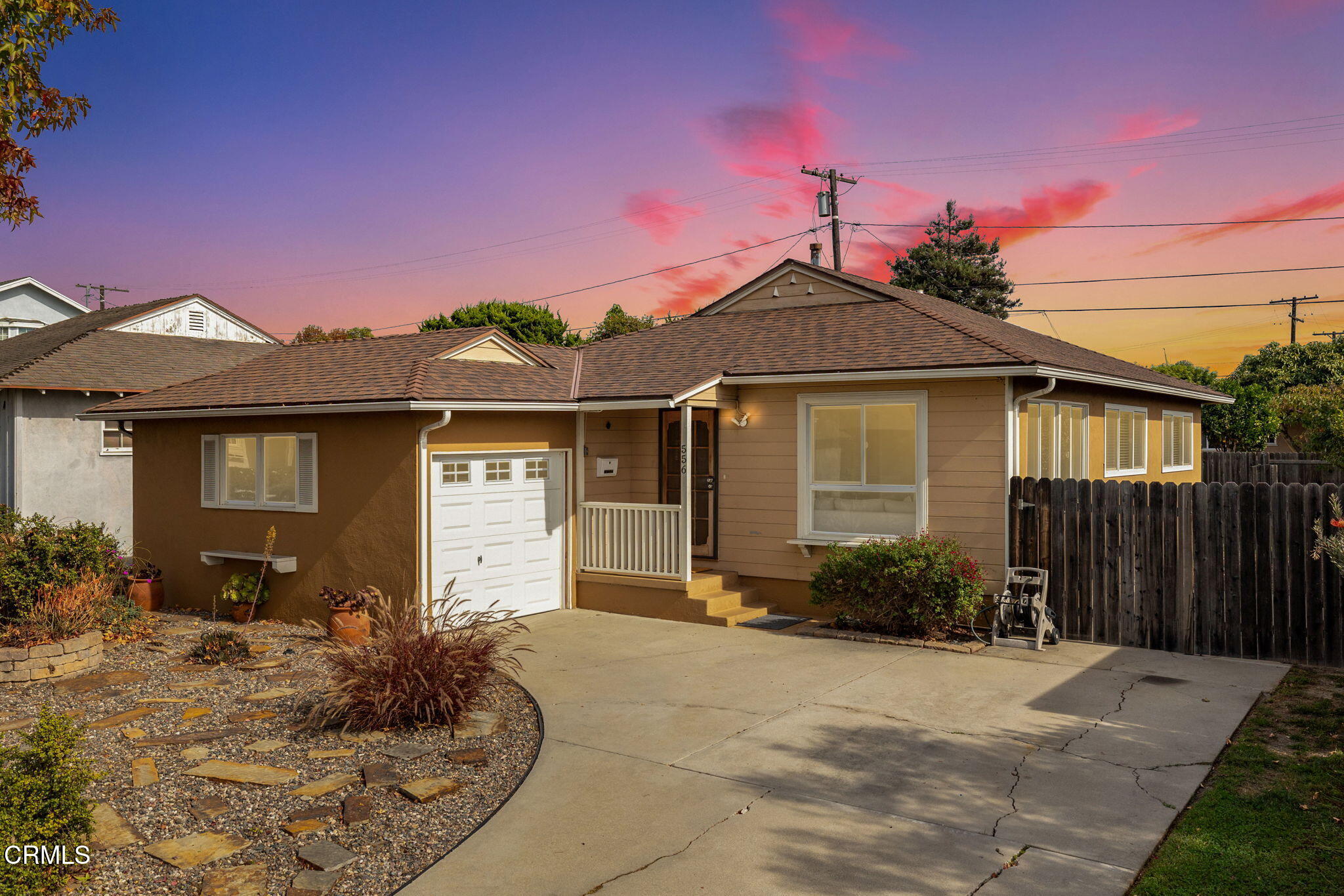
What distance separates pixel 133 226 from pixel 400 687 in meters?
20.4

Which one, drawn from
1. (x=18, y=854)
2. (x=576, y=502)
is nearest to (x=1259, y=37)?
(x=576, y=502)

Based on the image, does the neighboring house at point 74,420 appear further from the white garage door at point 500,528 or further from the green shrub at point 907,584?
the green shrub at point 907,584

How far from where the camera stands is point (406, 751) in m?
6.35

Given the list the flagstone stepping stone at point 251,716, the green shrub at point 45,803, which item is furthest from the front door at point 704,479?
the green shrub at point 45,803

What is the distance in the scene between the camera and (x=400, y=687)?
6.81 metres

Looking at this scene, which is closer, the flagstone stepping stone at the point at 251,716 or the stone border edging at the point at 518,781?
the stone border edging at the point at 518,781

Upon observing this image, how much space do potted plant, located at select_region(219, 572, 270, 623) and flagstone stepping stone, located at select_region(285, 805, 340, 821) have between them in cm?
685

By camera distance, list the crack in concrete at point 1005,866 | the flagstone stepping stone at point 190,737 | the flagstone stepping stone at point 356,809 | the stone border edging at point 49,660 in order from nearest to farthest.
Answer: the crack in concrete at point 1005,866
the flagstone stepping stone at point 356,809
the flagstone stepping stone at point 190,737
the stone border edging at point 49,660

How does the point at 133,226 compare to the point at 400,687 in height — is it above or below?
above

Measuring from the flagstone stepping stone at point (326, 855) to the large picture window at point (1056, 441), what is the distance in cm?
877

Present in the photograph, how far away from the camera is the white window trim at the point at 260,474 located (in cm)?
1151

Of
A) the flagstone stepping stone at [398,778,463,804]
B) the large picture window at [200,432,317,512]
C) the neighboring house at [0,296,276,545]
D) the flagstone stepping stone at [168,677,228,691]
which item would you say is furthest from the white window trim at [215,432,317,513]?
the flagstone stepping stone at [398,778,463,804]

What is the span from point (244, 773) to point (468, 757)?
1436mm

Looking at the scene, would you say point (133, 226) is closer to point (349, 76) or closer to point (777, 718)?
point (349, 76)
